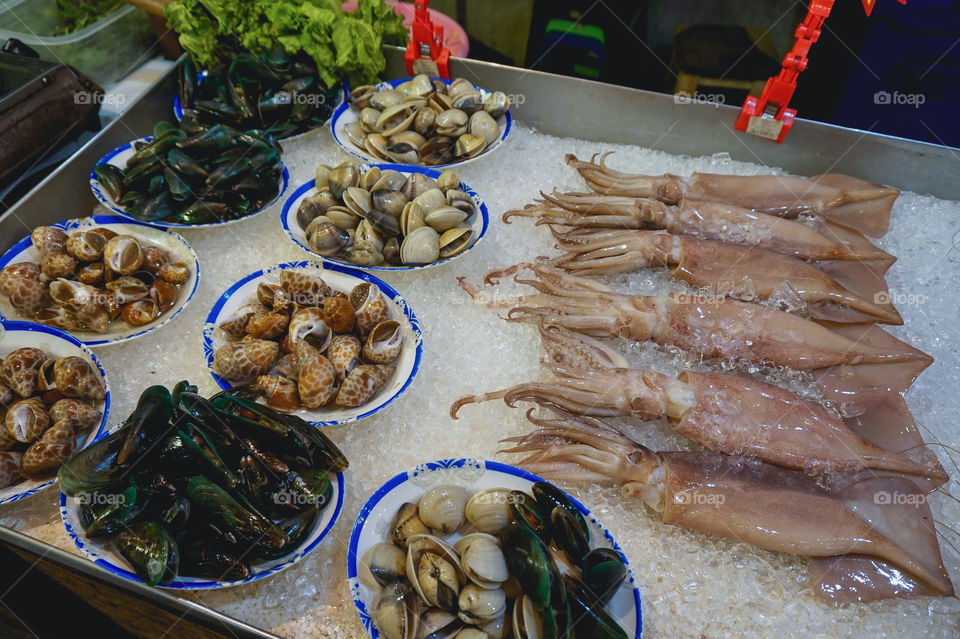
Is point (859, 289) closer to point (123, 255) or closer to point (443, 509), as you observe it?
point (443, 509)

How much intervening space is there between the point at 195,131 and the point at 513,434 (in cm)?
238

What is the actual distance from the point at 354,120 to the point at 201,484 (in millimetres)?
2463

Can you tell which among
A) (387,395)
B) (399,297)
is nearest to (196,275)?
Answer: (399,297)

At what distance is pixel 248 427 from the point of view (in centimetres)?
178

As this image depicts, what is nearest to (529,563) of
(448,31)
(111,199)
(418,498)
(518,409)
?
(418,498)

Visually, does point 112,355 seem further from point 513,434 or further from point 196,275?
point 513,434

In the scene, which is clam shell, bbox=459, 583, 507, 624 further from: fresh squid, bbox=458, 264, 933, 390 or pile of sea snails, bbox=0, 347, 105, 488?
pile of sea snails, bbox=0, 347, 105, 488

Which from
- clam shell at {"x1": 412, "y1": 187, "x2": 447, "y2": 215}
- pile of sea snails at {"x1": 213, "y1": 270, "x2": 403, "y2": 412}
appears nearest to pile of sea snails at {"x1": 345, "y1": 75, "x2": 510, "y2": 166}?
clam shell at {"x1": 412, "y1": 187, "x2": 447, "y2": 215}

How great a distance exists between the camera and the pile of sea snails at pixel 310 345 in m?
2.03

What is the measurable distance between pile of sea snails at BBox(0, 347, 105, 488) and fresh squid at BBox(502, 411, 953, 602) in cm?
157

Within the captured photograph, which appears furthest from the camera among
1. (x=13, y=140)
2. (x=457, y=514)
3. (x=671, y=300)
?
(x=13, y=140)

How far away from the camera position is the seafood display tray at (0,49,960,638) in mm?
1790

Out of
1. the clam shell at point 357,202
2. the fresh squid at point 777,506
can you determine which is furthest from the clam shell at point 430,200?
the fresh squid at point 777,506

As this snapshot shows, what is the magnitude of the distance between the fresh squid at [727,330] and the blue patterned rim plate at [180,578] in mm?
1173
